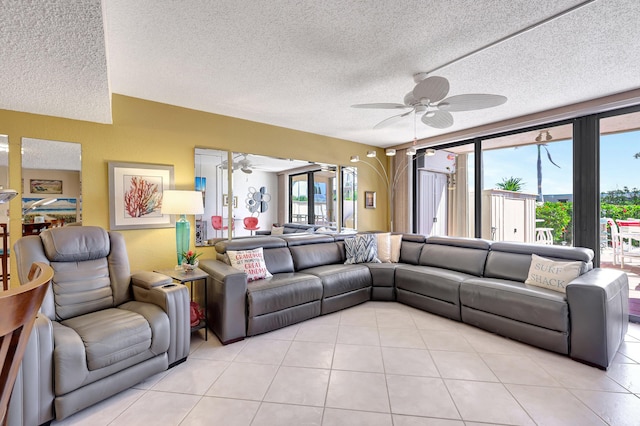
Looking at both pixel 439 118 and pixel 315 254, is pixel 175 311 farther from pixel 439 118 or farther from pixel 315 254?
pixel 439 118

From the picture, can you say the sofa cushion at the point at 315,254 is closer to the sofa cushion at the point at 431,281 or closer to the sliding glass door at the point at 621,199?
the sofa cushion at the point at 431,281

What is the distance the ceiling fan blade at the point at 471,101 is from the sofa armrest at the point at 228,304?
2.36m

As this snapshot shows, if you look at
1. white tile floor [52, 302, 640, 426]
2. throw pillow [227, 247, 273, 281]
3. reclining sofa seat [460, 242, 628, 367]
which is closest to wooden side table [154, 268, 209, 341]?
white tile floor [52, 302, 640, 426]

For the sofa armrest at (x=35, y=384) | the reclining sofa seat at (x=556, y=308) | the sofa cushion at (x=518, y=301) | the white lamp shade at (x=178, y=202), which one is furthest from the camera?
the white lamp shade at (x=178, y=202)

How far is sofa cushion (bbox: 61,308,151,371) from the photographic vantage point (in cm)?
173

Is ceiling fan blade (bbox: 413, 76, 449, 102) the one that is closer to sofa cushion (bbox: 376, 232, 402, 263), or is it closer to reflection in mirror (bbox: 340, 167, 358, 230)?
sofa cushion (bbox: 376, 232, 402, 263)

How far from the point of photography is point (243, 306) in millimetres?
2693

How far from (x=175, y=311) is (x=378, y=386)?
63.4 inches

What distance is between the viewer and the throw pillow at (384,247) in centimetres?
430

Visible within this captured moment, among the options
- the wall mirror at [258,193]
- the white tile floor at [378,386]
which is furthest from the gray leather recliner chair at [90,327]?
the wall mirror at [258,193]

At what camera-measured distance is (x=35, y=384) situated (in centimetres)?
153

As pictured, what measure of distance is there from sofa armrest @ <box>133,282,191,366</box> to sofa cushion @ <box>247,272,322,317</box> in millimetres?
609

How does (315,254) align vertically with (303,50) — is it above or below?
below

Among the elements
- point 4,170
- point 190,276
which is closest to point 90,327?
Result: point 190,276
